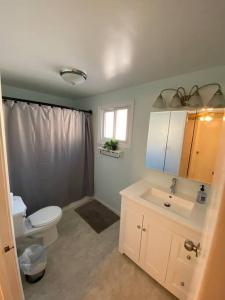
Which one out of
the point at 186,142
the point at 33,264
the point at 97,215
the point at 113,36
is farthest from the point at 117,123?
the point at 33,264

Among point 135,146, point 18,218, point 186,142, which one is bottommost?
point 18,218

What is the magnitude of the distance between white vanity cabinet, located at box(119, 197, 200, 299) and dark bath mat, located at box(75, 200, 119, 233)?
0.63 m

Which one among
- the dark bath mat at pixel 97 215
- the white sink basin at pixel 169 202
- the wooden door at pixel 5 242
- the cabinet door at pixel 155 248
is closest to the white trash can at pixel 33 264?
the wooden door at pixel 5 242

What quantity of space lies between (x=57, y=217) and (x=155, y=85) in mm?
2143

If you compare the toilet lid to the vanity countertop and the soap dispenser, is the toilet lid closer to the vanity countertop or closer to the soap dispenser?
the vanity countertop

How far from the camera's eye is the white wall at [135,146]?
4.76 ft

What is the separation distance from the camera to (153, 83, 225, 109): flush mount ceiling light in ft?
4.00

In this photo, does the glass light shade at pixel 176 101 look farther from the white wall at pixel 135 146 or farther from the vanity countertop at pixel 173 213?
the vanity countertop at pixel 173 213

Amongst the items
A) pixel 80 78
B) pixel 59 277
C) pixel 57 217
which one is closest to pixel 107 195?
pixel 57 217

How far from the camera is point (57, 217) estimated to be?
178cm

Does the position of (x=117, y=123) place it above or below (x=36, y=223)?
above

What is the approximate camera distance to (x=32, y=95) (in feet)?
7.93

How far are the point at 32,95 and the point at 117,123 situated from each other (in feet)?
5.32

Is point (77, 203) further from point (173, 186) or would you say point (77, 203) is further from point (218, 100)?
point (218, 100)
